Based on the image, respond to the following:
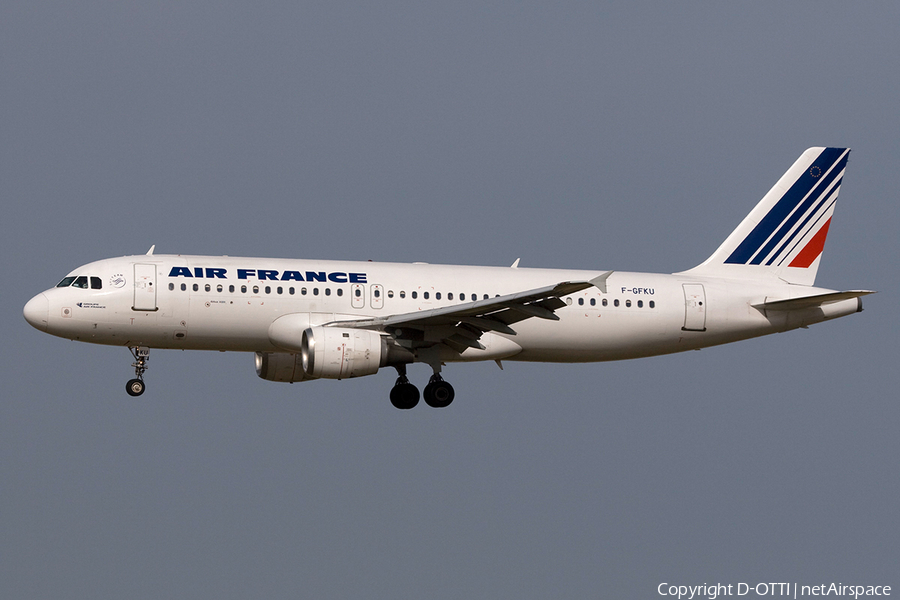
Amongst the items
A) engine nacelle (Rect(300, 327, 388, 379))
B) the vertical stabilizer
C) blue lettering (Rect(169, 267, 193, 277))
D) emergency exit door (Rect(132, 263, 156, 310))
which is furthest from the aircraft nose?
the vertical stabilizer

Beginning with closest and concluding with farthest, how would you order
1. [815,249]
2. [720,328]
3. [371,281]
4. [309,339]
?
[309,339], [371,281], [720,328], [815,249]

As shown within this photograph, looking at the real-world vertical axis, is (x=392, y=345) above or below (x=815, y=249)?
below

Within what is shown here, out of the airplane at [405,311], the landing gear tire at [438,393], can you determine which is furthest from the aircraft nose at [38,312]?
the landing gear tire at [438,393]

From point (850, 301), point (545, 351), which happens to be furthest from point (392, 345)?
point (850, 301)

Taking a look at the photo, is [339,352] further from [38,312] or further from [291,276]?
[38,312]

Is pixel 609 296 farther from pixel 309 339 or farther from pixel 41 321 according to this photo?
pixel 41 321

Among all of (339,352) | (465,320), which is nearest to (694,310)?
(465,320)

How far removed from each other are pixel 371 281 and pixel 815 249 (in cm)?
1643

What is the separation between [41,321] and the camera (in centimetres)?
3944

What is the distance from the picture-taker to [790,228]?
153 ft

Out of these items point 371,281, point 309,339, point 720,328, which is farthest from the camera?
point 720,328

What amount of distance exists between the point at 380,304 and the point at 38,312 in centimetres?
1024

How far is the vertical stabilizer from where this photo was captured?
4578cm

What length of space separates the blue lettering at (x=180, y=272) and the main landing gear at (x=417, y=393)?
708 centimetres
